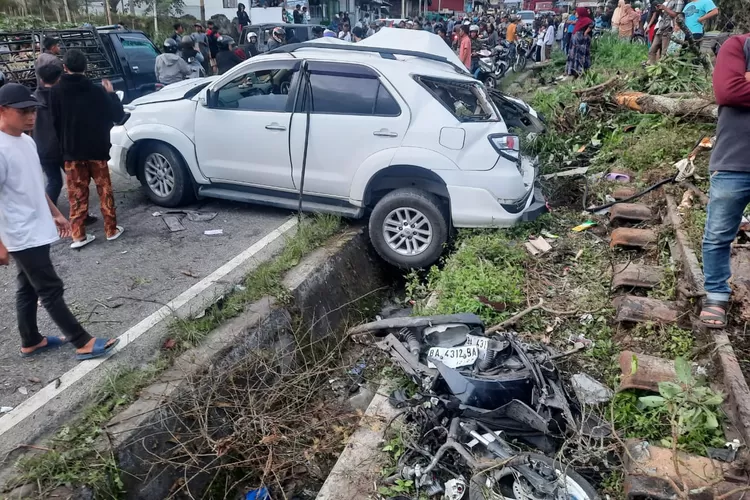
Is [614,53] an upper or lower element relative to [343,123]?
upper

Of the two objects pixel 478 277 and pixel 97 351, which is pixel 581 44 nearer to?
pixel 478 277

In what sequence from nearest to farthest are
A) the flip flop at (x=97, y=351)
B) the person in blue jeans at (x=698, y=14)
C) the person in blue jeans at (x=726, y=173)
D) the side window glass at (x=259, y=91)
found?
the person in blue jeans at (x=726, y=173) < the flip flop at (x=97, y=351) < the side window glass at (x=259, y=91) < the person in blue jeans at (x=698, y=14)

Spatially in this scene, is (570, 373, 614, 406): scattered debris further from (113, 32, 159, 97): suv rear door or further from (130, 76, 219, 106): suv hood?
(113, 32, 159, 97): suv rear door

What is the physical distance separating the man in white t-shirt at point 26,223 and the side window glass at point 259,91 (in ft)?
8.84

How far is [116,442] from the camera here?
3.23 meters

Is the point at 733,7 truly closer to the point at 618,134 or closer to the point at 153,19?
the point at 618,134

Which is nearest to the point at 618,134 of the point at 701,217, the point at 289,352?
the point at 701,217

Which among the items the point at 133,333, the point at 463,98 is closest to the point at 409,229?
the point at 463,98

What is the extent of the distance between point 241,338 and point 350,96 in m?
2.80

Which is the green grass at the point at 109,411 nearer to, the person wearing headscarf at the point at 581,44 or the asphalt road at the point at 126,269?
the asphalt road at the point at 126,269

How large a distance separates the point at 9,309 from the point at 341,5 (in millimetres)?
41774

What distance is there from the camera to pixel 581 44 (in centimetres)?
1407

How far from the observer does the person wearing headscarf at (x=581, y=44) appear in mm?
13633

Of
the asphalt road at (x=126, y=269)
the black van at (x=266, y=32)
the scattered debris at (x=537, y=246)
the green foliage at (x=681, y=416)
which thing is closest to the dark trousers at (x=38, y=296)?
the asphalt road at (x=126, y=269)
